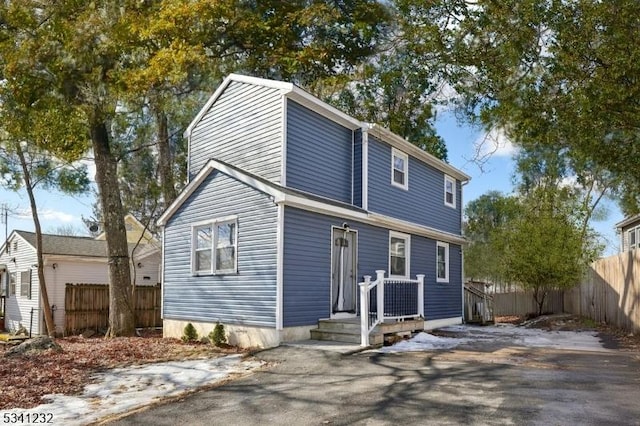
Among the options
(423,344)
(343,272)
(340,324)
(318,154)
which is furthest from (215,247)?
(423,344)

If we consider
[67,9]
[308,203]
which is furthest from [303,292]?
[67,9]

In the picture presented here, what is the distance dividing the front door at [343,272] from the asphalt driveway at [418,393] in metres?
2.86

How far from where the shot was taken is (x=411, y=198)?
55.3ft

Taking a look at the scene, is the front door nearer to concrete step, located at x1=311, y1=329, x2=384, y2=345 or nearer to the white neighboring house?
concrete step, located at x1=311, y1=329, x2=384, y2=345

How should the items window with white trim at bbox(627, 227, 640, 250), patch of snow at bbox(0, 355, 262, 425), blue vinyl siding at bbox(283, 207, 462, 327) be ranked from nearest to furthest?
patch of snow at bbox(0, 355, 262, 425) < blue vinyl siding at bbox(283, 207, 462, 327) < window with white trim at bbox(627, 227, 640, 250)

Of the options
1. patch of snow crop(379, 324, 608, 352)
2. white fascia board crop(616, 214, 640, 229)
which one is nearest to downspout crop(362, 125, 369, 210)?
patch of snow crop(379, 324, 608, 352)

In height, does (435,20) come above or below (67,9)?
below

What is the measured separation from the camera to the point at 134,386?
8195 mm

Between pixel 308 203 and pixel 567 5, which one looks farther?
pixel 308 203

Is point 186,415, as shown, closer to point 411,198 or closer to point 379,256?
point 379,256

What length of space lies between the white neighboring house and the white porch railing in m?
10.5

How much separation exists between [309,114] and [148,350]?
21.8ft

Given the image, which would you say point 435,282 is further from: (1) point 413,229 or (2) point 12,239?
(2) point 12,239

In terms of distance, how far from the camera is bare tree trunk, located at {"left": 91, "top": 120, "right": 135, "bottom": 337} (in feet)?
51.4
